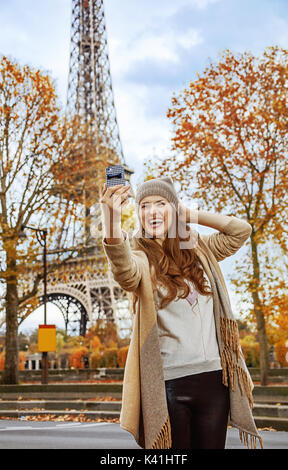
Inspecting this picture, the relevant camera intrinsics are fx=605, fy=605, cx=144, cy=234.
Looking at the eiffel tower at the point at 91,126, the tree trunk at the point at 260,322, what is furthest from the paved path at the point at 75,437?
the eiffel tower at the point at 91,126

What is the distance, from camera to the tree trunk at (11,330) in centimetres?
1977

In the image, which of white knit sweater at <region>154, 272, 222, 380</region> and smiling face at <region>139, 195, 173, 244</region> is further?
smiling face at <region>139, 195, 173, 244</region>

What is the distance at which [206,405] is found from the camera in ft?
8.20

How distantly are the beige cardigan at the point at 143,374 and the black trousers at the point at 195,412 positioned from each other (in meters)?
0.04

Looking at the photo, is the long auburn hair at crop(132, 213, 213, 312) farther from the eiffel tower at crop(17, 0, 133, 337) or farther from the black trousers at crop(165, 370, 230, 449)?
the eiffel tower at crop(17, 0, 133, 337)

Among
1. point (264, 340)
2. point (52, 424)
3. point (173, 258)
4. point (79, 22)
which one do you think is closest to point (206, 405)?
point (173, 258)

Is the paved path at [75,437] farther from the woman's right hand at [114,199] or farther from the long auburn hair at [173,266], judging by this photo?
the woman's right hand at [114,199]

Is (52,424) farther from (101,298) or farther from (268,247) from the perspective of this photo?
(101,298)

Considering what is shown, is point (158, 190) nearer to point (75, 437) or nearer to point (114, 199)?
point (114, 199)

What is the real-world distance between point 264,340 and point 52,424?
7855mm

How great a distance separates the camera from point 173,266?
8.80 feet

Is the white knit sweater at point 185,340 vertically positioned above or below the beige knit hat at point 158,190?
below

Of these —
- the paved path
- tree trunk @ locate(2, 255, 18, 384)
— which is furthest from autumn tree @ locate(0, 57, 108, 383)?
the paved path

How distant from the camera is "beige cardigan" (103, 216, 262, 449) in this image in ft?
8.03
